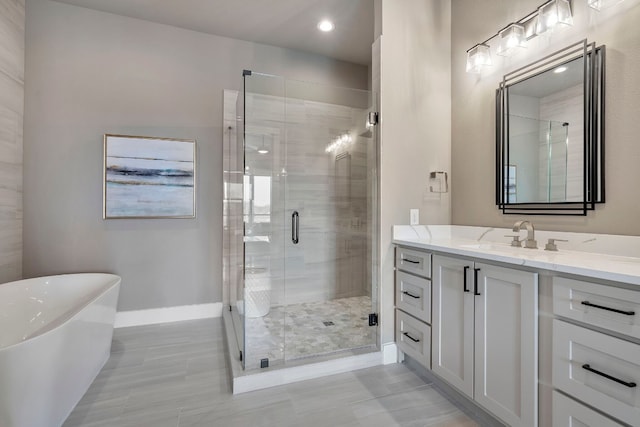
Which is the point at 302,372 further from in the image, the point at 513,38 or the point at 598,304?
the point at 513,38

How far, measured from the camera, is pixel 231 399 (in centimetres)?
181

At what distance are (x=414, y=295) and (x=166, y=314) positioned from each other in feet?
8.06

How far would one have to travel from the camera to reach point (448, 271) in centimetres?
177

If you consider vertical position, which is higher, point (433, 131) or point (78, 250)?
point (433, 131)

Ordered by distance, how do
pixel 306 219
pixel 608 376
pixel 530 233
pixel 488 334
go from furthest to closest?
pixel 306 219 < pixel 530 233 < pixel 488 334 < pixel 608 376

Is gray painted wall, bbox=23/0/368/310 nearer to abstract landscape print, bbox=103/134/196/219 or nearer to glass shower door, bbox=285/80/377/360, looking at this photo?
abstract landscape print, bbox=103/134/196/219

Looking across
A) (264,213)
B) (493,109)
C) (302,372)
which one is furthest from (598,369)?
(264,213)

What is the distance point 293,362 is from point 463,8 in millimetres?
3012

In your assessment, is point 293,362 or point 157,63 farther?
point 157,63

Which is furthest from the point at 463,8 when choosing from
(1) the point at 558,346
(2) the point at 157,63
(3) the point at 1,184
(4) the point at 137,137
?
(3) the point at 1,184

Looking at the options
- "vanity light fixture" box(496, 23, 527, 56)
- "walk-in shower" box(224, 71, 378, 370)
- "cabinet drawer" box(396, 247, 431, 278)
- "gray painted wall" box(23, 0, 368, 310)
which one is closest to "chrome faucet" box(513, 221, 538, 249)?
"cabinet drawer" box(396, 247, 431, 278)

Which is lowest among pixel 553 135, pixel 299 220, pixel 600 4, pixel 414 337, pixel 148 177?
pixel 414 337

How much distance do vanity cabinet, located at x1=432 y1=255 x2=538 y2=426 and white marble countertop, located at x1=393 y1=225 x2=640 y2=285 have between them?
7 centimetres

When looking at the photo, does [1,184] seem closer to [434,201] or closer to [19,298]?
[19,298]
